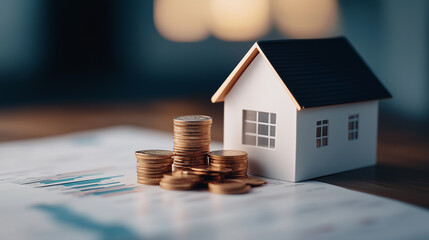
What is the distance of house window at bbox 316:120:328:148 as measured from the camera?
6.70m

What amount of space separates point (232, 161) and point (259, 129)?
546 millimetres

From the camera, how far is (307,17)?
1270 cm

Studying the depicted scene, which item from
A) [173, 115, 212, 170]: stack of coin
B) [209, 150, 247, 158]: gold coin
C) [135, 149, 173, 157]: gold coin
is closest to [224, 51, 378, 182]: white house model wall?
[209, 150, 247, 158]: gold coin

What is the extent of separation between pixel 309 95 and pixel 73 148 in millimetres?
3786

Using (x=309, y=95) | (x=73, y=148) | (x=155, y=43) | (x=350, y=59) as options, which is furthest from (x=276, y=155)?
(x=155, y=43)

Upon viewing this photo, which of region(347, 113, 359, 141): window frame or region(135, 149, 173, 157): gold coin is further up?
region(347, 113, 359, 141): window frame

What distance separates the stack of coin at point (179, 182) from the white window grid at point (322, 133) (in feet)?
4.78

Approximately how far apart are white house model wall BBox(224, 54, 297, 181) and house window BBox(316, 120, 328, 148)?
0.44 meters

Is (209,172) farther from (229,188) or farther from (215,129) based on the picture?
(215,129)

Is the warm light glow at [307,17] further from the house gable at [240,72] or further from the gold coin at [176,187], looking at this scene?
the gold coin at [176,187]

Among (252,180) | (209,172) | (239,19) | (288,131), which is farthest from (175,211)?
(239,19)

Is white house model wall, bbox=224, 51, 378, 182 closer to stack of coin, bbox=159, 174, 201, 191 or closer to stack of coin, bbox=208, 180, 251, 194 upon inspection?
stack of coin, bbox=208, 180, 251, 194

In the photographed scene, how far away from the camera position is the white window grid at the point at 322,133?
6.70 meters

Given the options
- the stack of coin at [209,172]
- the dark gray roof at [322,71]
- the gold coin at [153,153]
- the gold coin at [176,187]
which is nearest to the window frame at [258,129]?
the dark gray roof at [322,71]
